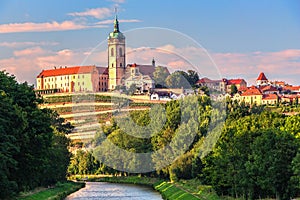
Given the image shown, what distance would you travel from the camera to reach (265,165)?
154ft

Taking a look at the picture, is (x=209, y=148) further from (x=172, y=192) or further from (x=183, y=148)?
(x=183, y=148)

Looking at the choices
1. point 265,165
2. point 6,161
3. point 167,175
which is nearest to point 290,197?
point 265,165

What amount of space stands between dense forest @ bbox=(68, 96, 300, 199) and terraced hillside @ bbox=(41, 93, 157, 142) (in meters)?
24.1

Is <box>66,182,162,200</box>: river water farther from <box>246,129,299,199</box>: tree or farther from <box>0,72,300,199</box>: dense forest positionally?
<box>246,129,299,199</box>: tree

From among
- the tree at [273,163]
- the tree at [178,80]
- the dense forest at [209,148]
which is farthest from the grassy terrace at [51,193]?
the tree at [178,80]

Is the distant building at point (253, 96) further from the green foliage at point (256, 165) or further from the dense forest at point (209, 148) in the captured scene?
the green foliage at point (256, 165)

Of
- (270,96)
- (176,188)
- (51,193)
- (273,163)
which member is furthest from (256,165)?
(270,96)

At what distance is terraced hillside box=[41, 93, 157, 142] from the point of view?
145625 millimetres

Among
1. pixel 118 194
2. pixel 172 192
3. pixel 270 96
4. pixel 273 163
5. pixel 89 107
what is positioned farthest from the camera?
pixel 270 96

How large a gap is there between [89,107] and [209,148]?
309ft

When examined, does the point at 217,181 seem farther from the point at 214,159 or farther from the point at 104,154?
the point at 104,154

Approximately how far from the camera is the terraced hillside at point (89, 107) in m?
146

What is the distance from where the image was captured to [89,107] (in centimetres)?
16450

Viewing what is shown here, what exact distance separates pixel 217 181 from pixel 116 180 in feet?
149
